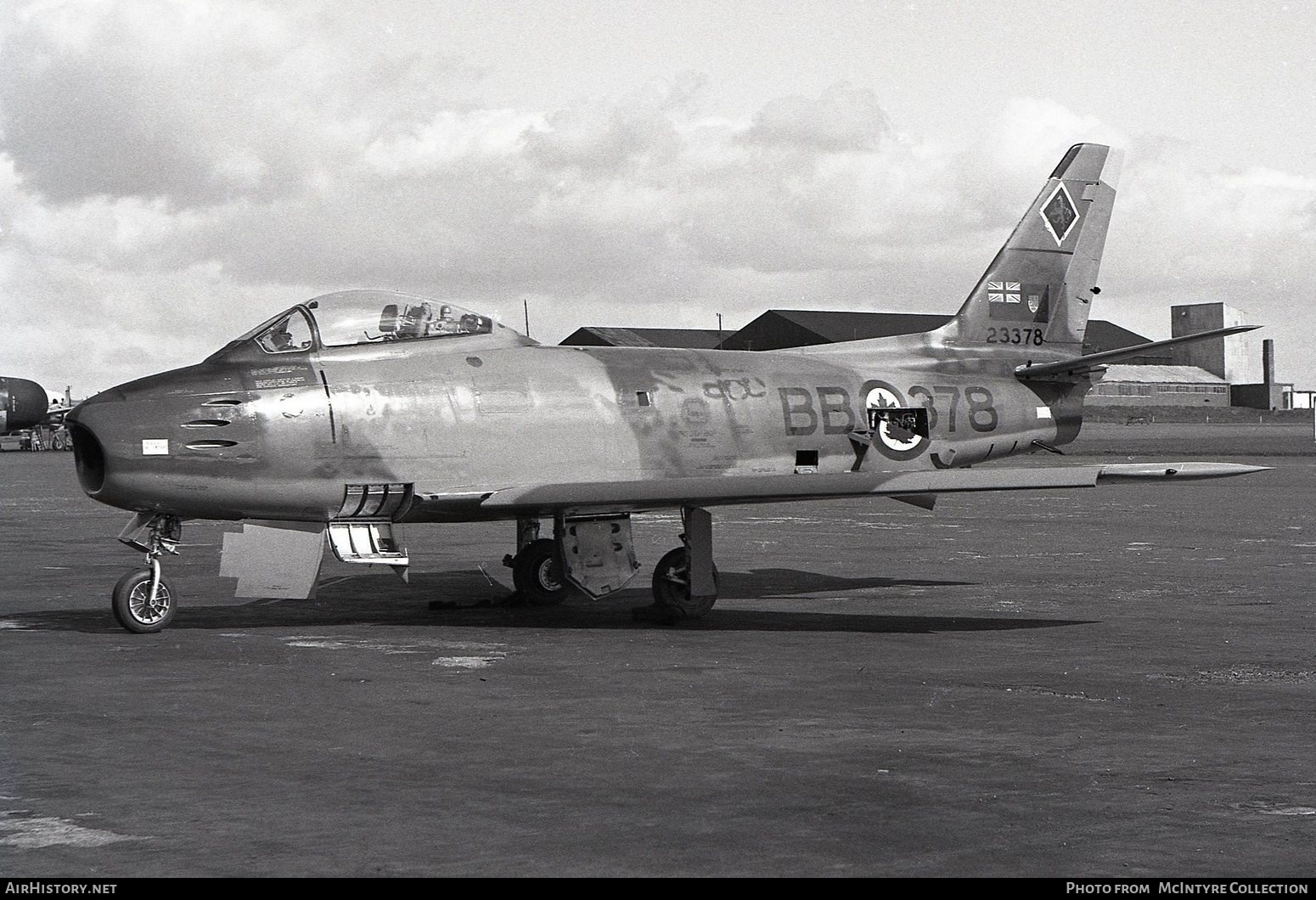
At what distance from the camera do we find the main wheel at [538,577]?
1535cm

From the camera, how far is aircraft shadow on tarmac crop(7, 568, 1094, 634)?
1330 cm

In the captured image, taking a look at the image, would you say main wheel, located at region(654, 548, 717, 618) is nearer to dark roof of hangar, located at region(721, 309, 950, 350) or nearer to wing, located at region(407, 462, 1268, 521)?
wing, located at region(407, 462, 1268, 521)

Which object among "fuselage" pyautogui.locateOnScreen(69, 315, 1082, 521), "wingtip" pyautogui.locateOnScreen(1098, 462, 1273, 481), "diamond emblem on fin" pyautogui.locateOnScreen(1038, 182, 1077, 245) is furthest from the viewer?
"diamond emblem on fin" pyautogui.locateOnScreen(1038, 182, 1077, 245)

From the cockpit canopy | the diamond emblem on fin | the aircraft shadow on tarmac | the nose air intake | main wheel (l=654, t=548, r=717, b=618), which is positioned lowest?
the aircraft shadow on tarmac

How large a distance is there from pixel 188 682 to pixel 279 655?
Result: 1.37m

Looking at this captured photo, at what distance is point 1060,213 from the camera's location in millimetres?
17922

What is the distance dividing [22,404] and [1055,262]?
42.3 feet

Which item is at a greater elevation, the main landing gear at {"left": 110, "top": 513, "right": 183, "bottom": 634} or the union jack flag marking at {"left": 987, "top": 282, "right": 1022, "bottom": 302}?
the union jack flag marking at {"left": 987, "top": 282, "right": 1022, "bottom": 302}

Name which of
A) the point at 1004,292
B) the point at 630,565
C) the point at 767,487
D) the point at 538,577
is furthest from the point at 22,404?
the point at 1004,292

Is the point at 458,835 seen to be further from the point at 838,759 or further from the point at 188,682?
the point at 188,682

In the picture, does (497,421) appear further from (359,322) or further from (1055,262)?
(1055,262)

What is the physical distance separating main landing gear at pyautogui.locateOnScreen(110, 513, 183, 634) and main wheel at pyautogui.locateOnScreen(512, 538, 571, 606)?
152 inches

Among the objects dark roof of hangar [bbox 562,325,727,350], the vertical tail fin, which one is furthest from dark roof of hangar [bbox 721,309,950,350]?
the vertical tail fin

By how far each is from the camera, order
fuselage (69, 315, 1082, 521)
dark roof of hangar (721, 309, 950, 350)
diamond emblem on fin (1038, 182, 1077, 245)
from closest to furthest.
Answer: fuselage (69, 315, 1082, 521)
diamond emblem on fin (1038, 182, 1077, 245)
dark roof of hangar (721, 309, 950, 350)
